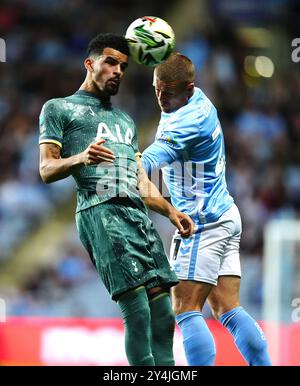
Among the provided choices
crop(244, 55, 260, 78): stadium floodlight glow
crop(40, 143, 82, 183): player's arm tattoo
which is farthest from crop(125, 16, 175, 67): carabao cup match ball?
crop(244, 55, 260, 78): stadium floodlight glow

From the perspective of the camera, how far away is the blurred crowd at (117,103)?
13.4 meters

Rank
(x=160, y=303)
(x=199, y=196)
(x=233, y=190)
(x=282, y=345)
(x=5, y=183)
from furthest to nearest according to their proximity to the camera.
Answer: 1. (x=5, y=183)
2. (x=233, y=190)
3. (x=282, y=345)
4. (x=199, y=196)
5. (x=160, y=303)

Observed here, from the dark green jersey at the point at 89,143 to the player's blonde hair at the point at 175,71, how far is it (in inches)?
20.5

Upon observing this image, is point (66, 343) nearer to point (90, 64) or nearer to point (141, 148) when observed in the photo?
point (141, 148)

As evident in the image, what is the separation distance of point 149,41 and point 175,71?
10.9 inches

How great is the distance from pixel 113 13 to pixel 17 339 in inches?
282

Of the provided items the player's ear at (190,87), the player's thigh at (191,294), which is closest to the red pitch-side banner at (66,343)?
the player's thigh at (191,294)

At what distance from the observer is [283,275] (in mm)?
11859

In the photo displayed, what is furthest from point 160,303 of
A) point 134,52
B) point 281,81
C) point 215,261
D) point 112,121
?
point 281,81

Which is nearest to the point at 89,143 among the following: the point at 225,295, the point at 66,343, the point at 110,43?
the point at 110,43

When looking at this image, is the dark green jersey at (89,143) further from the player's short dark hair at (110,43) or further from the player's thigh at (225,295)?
the player's thigh at (225,295)

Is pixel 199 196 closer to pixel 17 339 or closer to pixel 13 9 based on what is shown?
pixel 17 339

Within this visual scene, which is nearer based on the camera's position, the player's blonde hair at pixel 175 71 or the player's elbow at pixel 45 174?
the player's elbow at pixel 45 174

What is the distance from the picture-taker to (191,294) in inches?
240
